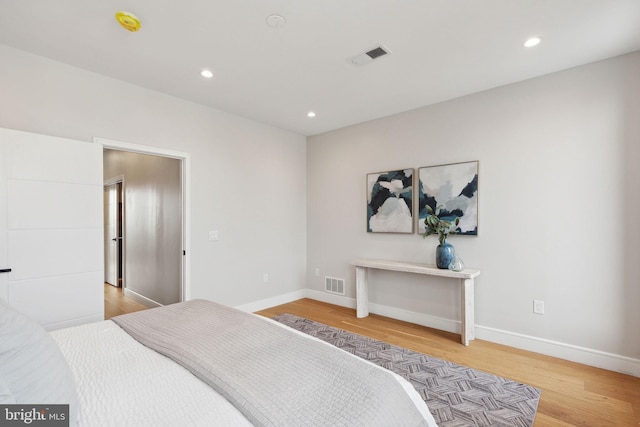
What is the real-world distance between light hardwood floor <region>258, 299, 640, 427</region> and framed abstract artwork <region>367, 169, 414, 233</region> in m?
1.24

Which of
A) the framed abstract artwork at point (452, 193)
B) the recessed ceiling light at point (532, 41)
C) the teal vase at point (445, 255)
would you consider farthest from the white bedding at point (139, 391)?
the recessed ceiling light at point (532, 41)

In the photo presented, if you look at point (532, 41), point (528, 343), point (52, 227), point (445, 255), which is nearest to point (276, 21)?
point (532, 41)

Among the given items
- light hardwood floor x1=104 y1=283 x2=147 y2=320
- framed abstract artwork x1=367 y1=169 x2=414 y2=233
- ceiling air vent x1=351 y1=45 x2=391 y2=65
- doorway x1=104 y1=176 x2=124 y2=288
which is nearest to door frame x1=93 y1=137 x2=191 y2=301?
light hardwood floor x1=104 y1=283 x2=147 y2=320

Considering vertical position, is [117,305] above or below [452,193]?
below

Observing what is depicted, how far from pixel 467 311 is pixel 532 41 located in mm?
2506

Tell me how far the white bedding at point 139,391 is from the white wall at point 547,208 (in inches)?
95.4

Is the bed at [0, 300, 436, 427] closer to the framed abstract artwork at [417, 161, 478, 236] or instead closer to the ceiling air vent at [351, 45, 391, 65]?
the ceiling air vent at [351, 45, 391, 65]

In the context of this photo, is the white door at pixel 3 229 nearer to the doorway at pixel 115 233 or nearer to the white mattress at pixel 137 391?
the white mattress at pixel 137 391

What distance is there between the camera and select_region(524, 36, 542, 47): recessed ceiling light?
2266 mm

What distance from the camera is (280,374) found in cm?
119

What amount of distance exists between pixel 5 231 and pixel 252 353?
7.13ft

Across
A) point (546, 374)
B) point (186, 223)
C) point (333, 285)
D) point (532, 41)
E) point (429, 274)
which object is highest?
point (532, 41)

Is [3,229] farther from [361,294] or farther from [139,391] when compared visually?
[361,294]

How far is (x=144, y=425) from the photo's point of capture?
901 millimetres
